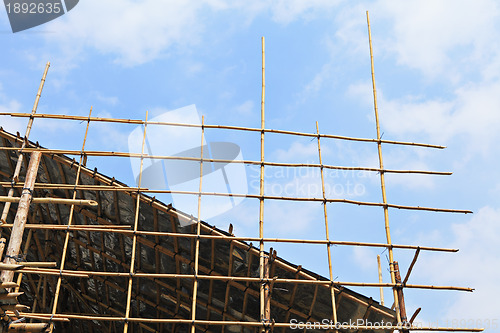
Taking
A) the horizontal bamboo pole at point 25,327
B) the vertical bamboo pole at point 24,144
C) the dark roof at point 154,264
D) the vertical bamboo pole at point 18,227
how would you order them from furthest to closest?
1. the dark roof at point 154,264
2. the vertical bamboo pole at point 24,144
3. the vertical bamboo pole at point 18,227
4. the horizontal bamboo pole at point 25,327

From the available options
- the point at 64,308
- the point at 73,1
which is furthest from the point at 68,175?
the point at 73,1

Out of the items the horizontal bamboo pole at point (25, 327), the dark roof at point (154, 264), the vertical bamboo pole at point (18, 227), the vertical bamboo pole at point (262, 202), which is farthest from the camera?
the dark roof at point (154, 264)

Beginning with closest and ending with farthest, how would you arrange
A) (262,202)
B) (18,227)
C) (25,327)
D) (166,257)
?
(25,327) < (18,227) < (262,202) < (166,257)

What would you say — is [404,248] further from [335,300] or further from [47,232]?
[47,232]

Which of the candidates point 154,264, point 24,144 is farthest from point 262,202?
point 24,144

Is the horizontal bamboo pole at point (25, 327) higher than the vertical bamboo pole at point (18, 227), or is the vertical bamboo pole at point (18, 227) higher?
the vertical bamboo pole at point (18, 227)

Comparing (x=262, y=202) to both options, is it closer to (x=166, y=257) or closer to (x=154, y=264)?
(x=166, y=257)

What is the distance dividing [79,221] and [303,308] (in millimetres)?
3952

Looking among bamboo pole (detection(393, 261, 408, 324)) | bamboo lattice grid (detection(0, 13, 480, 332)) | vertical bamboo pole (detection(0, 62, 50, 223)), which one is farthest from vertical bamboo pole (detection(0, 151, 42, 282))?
bamboo pole (detection(393, 261, 408, 324))

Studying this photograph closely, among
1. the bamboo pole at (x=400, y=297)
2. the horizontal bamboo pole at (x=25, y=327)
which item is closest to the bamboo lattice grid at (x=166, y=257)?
the bamboo pole at (x=400, y=297)

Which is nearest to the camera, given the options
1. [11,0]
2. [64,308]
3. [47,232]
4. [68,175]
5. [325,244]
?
[325,244]

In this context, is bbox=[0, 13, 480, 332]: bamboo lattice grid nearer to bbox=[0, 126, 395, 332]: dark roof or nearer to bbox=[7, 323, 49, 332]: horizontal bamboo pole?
bbox=[0, 126, 395, 332]: dark roof

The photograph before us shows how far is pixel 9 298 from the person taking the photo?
543cm

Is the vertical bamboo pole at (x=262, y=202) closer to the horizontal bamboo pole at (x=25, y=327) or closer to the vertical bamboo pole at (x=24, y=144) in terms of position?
the horizontal bamboo pole at (x=25, y=327)
